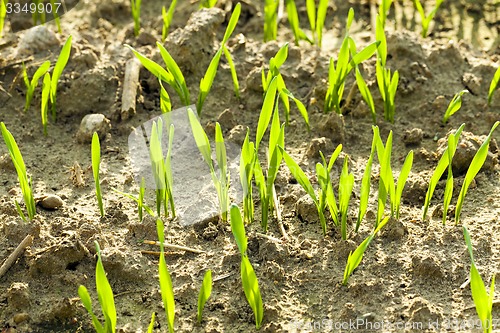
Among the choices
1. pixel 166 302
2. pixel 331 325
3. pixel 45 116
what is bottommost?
pixel 331 325

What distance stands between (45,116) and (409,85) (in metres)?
1.30

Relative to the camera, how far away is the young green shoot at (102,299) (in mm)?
1736

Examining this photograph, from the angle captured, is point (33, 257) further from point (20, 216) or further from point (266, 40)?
point (266, 40)

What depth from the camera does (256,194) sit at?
2.43m

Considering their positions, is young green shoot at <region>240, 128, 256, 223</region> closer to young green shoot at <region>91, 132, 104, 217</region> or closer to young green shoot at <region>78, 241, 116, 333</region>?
young green shoot at <region>91, 132, 104, 217</region>

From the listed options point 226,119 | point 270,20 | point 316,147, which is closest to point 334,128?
point 316,147

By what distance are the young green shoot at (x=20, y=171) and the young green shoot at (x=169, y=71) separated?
1.60ft

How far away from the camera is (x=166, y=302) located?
1.84 metres

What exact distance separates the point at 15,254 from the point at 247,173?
669 mm

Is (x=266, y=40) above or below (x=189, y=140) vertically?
above

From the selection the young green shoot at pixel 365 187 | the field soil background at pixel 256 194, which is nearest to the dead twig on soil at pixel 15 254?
the field soil background at pixel 256 194

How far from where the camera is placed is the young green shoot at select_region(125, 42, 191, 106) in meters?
2.43

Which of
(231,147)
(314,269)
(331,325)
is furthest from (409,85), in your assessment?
(331,325)

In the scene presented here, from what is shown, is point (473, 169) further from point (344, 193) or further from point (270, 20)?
point (270, 20)
